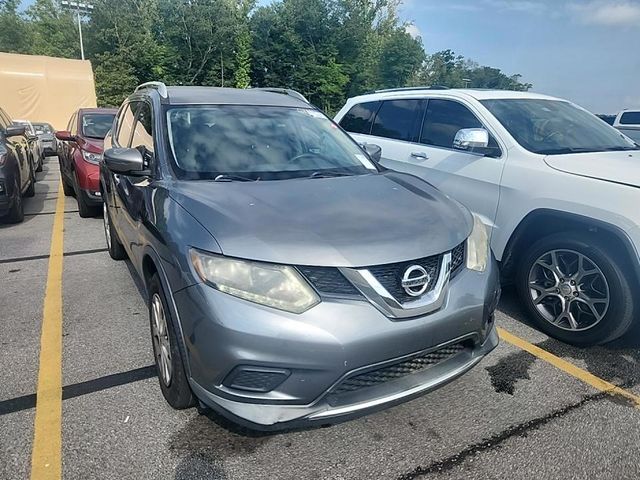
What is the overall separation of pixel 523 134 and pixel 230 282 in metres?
3.14

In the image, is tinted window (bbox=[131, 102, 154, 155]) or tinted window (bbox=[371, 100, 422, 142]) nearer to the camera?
tinted window (bbox=[131, 102, 154, 155])

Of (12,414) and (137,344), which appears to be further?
(137,344)

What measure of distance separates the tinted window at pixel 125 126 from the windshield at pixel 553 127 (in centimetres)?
324

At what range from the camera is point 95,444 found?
2.33 metres

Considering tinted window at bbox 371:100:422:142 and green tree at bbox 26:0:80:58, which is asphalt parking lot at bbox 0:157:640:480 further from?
green tree at bbox 26:0:80:58

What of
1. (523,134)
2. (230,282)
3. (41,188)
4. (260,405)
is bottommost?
(41,188)

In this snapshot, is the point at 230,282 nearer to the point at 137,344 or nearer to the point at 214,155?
the point at 214,155

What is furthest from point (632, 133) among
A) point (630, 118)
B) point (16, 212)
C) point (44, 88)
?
point (44, 88)

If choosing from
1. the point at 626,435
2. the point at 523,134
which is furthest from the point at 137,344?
the point at 523,134

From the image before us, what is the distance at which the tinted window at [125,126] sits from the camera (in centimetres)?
416

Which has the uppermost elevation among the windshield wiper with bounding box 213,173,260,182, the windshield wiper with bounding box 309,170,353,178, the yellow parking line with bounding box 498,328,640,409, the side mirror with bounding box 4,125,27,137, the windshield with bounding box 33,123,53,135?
the windshield wiper with bounding box 309,170,353,178

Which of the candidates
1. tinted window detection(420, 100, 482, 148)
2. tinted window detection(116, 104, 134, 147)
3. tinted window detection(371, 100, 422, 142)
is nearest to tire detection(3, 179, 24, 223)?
tinted window detection(116, 104, 134, 147)

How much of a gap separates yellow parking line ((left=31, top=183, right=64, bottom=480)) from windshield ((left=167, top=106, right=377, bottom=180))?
1472 millimetres

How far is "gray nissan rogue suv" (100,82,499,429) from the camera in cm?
197
